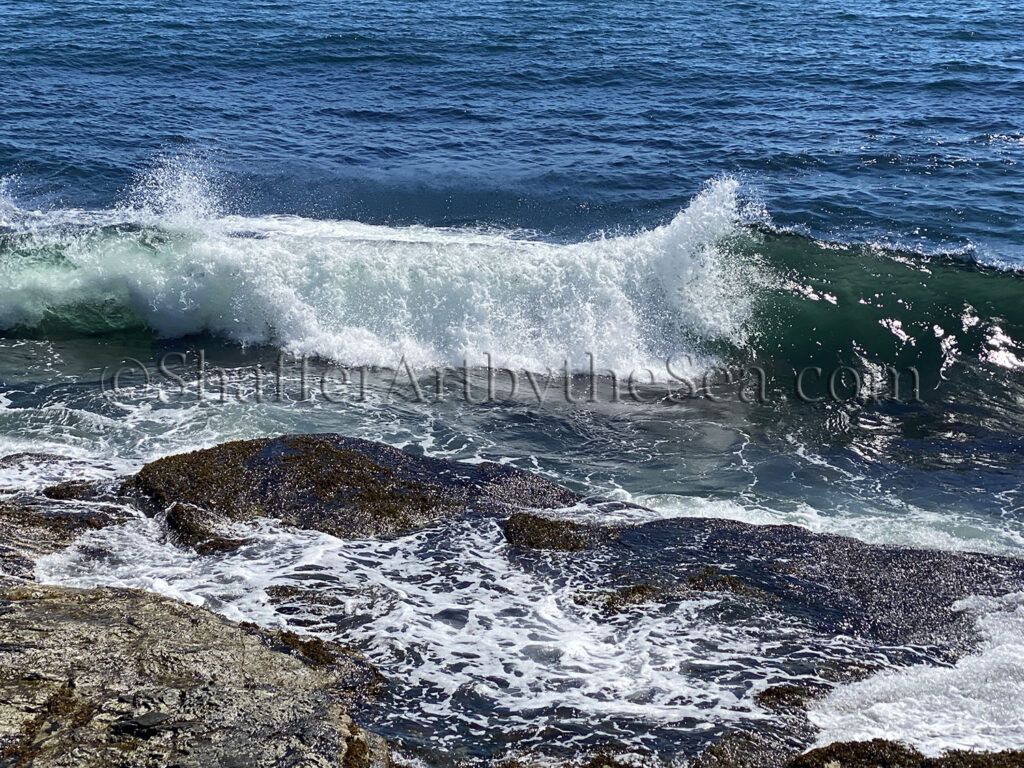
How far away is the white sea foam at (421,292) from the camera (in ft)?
44.3

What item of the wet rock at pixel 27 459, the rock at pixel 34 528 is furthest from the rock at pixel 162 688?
the wet rock at pixel 27 459

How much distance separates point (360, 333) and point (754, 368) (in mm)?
5438

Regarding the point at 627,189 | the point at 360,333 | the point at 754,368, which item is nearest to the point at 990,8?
the point at 627,189

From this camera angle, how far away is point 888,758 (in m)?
5.57

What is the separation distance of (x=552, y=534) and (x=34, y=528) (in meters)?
4.21

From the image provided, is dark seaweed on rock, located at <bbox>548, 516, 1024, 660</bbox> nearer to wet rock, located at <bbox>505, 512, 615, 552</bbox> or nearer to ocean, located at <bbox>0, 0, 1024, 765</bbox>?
wet rock, located at <bbox>505, 512, 615, 552</bbox>

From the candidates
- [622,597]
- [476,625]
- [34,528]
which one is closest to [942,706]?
[622,597]

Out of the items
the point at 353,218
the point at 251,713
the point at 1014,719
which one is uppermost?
the point at 353,218

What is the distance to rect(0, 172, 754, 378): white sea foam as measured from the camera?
13492 mm

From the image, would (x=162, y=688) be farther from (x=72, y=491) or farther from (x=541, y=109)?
(x=541, y=109)

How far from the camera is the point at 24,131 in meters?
19.5

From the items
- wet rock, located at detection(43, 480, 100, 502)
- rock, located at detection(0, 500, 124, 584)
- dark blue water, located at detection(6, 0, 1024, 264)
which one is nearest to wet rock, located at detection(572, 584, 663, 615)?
rock, located at detection(0, 500, 124, 584)

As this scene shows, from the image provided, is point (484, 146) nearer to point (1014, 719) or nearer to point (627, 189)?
point (627, 189)

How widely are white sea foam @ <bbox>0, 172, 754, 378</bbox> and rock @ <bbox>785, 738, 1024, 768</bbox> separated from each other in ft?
25.3
